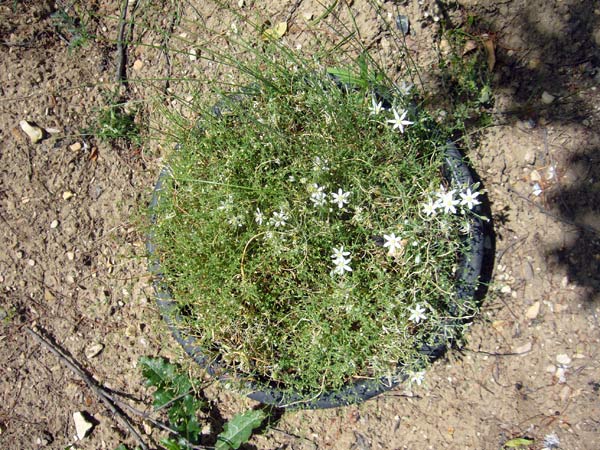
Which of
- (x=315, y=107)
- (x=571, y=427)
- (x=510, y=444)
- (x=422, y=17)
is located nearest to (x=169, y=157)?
(x=315, y=107)

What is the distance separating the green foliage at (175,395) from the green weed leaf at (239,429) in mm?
159

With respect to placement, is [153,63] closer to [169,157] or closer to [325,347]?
[169,157]

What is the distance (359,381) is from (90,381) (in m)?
1.63

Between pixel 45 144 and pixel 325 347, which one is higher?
pixel 45 144

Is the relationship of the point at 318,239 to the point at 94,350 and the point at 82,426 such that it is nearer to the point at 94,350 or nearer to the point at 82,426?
the point at 94,350

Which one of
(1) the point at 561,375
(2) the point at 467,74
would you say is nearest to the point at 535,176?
(2) the point at 467,74

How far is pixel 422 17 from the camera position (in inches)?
113

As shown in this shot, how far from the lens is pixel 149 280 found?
9.59ft

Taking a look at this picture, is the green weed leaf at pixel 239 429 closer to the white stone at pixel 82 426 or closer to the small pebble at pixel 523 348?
the white stone at pixel 82 426

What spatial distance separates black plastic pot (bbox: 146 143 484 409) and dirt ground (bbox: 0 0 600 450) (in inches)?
10.4

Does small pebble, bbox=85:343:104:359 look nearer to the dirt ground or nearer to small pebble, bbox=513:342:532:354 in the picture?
the dirt ground

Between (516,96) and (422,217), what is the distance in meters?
0.99

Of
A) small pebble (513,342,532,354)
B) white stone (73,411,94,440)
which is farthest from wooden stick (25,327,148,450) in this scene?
small pebble (513,342,532,354)

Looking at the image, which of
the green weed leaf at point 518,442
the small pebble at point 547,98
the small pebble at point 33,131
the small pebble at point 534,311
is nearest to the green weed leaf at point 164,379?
the small pebble at point 33,131
